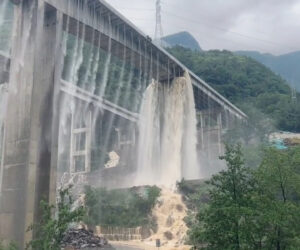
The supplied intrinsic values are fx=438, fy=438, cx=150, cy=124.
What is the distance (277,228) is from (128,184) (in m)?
29.1

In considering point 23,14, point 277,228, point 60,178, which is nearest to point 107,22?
point 23,14

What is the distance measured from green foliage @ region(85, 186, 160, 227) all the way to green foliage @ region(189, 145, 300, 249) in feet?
53.0

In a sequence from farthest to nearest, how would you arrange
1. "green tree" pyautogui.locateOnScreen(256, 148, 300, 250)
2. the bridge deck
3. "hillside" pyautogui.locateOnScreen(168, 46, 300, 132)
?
"hillside" pyautogui.locateOnScreen(168, 46, 300, 132)
the bridge deck
"green tree" pyautogui.locateOnScreen(256, 148, 300, 250)

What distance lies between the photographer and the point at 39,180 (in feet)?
68.7

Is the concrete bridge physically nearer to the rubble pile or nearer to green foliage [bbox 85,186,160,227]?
the rubble pile

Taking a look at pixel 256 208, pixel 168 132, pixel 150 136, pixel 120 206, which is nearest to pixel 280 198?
pixel 256 208

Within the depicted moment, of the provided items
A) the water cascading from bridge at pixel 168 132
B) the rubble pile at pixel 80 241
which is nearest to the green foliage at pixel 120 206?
the rubble pile at pixel 80 241

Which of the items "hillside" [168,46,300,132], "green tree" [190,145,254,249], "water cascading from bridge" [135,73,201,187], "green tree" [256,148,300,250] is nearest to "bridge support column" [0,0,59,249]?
"green tree" [190,145,254,249]

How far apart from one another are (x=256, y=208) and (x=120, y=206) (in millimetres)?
18842

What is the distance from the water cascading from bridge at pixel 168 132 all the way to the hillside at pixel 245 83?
2076 centimetres

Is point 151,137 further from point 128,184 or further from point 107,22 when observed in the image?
point 107,22

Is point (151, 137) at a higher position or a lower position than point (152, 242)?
higher

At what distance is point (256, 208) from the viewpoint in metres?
11.2

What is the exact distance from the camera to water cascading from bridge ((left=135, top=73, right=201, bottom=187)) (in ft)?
132
